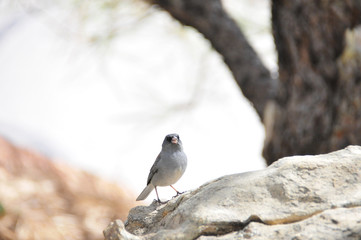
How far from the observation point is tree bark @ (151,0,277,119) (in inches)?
166

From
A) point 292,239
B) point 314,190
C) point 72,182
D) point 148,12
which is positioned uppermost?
point 148,12

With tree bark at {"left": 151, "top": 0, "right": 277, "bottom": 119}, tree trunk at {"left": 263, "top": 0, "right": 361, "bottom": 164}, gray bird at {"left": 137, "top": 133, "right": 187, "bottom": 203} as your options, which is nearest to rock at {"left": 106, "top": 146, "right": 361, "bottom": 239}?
gray bird at {"left": 137, "top": 133, "right": 187, "bottom": 203}

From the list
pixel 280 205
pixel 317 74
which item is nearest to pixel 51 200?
pixel 317 74

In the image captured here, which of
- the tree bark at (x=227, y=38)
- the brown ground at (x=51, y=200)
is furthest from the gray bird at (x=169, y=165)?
the brown ground at (x=51, y=200)

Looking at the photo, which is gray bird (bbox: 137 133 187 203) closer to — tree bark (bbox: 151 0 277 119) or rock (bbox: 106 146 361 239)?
rock (bbox: 106 146 361 239)

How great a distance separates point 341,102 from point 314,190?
6.35 feet

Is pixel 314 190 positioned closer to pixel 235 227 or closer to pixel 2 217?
pixel 235 227

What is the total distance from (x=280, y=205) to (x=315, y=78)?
81.4 inches

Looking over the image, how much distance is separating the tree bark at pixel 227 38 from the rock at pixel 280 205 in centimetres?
239

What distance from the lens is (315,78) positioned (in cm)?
353

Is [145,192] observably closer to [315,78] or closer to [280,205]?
[280,205]

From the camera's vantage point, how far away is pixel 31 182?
16.5 ft

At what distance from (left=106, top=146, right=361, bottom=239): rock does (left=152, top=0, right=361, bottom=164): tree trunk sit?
1.65 meters

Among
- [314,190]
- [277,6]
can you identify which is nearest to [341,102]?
[277,6]
